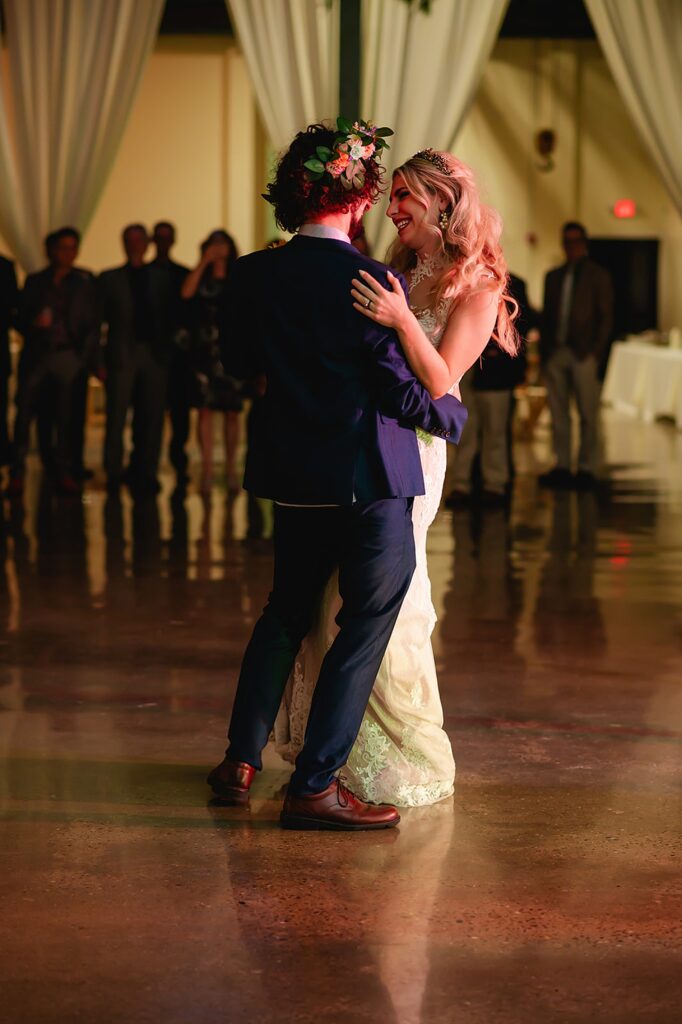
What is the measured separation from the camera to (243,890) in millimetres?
3029

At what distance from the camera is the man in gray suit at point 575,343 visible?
9.68 m

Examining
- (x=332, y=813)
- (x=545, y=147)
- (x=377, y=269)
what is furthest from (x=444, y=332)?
(x=545, y=147)

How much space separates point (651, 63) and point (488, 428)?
102 inches

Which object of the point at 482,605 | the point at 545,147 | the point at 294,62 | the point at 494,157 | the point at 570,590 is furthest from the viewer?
the point at 494,157

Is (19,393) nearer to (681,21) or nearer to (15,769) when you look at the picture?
(681,21)

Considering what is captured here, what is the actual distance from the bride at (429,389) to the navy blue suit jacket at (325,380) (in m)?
0.11

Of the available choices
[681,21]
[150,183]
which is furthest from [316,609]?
[150,183]

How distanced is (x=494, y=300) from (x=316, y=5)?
6.63 meters

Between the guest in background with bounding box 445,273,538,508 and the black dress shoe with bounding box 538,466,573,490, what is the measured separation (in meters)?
0.81

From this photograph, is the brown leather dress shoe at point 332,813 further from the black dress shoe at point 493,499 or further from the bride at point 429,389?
the black dress shoe at point 493,499

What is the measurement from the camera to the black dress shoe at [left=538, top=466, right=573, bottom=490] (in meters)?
9.95

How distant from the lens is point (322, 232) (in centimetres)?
329

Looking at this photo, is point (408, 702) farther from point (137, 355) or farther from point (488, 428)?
point (137, 355)

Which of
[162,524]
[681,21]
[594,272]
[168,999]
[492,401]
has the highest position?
[681,21]
